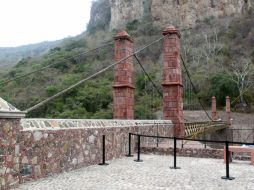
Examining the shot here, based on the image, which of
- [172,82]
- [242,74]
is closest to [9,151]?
[172,82]

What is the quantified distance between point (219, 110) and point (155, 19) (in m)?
29.9

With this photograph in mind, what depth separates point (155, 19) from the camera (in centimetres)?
5650

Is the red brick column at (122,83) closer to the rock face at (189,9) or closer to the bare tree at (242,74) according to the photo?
the bare tree at (242,74)

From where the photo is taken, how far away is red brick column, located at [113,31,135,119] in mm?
9742

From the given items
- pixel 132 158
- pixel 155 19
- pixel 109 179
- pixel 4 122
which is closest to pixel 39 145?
pixel 4 122

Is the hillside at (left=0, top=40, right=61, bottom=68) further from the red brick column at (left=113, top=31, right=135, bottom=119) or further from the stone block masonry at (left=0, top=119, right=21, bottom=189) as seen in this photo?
the stone block masonry at (left=0, top=119, right=21, bottom=189)

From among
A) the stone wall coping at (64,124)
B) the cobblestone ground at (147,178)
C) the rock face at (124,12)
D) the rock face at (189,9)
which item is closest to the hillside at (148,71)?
the rock face at (189,9)

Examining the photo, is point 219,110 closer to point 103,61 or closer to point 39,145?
point 103,61

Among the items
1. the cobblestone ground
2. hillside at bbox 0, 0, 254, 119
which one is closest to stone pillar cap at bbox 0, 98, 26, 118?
the cobblestone ground

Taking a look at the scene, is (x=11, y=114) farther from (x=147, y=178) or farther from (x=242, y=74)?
(x=242, y=74)

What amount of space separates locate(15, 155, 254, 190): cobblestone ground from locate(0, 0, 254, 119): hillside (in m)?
15.7

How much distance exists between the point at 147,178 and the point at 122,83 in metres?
5.13

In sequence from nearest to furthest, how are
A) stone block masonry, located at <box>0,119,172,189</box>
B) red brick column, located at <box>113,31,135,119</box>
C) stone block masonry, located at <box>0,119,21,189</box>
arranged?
stone block masonry, located at <box>0,119,21,189</box> → stone block masonry, located at <box>0,119,172,189</box> → red brick column, located at <box>113,31,135,119</box>

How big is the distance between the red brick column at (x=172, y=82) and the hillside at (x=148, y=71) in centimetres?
1035
